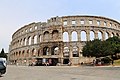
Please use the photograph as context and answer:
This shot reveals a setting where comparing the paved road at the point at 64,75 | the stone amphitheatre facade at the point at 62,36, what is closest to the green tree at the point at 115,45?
the stone amphitheatre facade at the point at 62,36

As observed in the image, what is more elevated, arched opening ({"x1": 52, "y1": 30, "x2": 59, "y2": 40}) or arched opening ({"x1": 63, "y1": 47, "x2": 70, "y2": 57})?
arched opening ({"x1": 52, "y1": 30, "x2": 59, "y2": 40})

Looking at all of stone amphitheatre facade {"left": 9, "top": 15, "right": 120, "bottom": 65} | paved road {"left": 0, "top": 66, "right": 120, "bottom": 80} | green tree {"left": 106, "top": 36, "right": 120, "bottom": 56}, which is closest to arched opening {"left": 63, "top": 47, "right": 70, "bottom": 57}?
stone amphitheatre facade {"left": 9, "top": 15, "right": 120, "bottom": 65}

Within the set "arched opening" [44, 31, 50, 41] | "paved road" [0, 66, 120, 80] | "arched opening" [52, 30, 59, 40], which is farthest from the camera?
"arched opening" [44, 31, 50, 41]

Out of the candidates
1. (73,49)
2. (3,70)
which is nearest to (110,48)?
(73,49)

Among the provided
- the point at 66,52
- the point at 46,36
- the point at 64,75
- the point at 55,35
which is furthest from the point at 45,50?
the point at 64,75

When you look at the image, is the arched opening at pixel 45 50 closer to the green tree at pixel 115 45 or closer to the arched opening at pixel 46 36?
the arched opening at pixel 46 36

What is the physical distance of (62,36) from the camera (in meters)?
61.4

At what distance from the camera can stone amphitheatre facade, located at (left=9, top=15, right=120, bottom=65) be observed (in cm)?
5912

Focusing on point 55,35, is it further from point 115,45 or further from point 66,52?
point 115,45

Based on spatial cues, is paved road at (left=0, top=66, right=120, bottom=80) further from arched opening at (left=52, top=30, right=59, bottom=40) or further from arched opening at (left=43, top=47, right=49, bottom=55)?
arched opening at (left=43, top=47, right=49, bottom=55)

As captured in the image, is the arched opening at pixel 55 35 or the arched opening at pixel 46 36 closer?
the arched opening at pixel 55 35

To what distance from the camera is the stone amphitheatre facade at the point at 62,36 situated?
194ft

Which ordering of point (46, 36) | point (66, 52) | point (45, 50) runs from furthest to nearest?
point (66, 52) < point (46, 36) < point (45, 50)

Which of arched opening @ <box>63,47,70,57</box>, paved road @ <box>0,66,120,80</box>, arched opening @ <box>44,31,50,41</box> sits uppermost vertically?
arched opening @ <box>44,31,50,41</box>
